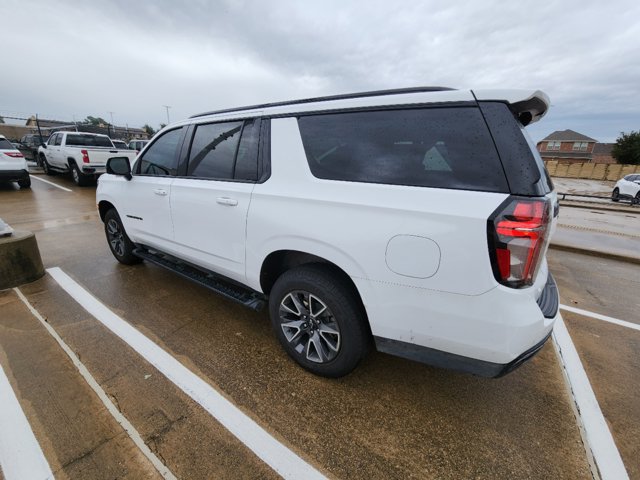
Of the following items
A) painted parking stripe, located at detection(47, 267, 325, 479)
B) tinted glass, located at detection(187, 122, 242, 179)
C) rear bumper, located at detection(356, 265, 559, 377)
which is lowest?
painted parking stripe, located at detection(47, 267, 325, 479)

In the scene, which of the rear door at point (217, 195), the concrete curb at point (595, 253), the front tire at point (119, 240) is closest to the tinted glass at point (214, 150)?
the rear door at point (217, 195)

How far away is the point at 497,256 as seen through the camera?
1564 millimetres

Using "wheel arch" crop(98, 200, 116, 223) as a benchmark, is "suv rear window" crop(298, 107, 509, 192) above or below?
above

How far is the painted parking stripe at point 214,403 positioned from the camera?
1.74 metres

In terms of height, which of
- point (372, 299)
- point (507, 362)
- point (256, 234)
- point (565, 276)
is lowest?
point (565, 276)

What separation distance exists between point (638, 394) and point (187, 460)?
310 centimetres

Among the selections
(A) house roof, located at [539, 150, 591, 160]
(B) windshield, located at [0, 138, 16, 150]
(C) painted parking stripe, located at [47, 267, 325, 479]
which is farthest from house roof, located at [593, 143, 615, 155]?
(B) windshield, located at [0, 138, 16, 150]

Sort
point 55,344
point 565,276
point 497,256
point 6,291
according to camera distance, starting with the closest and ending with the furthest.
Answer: point 497,256 → point 55,344 → point 6,291 → point 565,276

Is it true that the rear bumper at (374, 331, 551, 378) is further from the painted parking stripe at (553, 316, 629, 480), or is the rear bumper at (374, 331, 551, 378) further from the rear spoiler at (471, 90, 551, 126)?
the rear spoiler at (471, 90, 551, 126)

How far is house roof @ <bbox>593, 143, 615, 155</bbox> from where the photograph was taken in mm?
61938

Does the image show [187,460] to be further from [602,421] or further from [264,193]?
[602,421]

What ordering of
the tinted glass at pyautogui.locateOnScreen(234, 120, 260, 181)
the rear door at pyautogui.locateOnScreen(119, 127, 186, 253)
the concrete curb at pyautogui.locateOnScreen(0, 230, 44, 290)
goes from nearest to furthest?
the tinted glass at pyautogui.locateOnScreen(234, 120, 260, 181)
the rear door at pyautogui.locateOnScreen(119, 127, 186, 253)
the concrete curb at pyautogui.locateOnScreen(0, 230, 44, 290)

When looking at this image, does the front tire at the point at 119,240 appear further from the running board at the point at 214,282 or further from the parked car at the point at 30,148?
the parked car at the point at 30,148

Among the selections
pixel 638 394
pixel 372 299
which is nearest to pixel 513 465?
pixel 372 299
